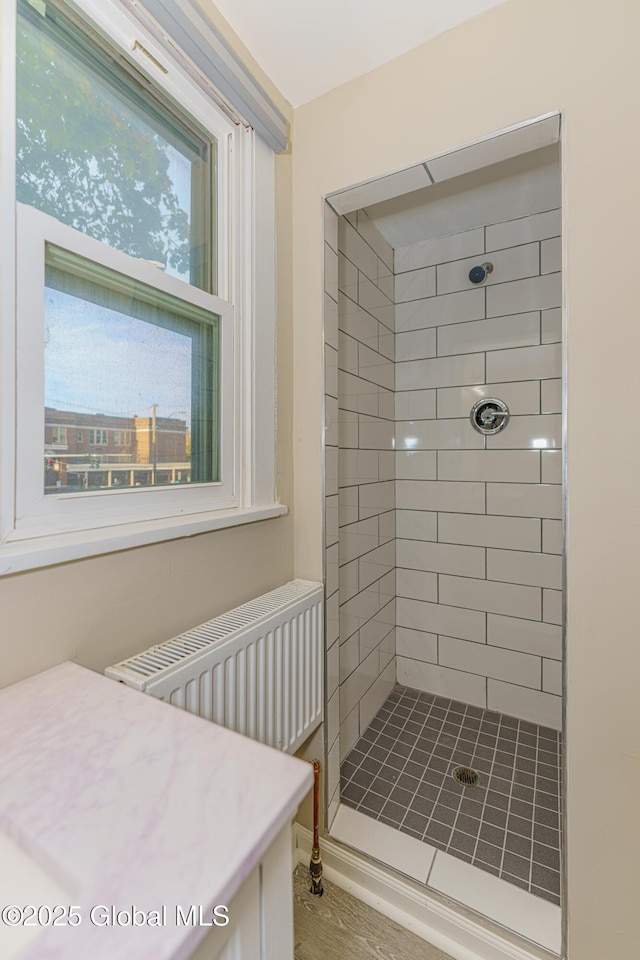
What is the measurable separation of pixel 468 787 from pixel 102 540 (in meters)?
1.57

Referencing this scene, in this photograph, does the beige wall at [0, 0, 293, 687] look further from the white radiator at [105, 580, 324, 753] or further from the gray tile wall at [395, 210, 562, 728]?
the gray tile wall at [395, 210, 562, 728]

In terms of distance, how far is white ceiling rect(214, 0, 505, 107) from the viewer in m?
1.06

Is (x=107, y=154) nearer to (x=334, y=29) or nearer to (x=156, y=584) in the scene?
(x=334, y=29)

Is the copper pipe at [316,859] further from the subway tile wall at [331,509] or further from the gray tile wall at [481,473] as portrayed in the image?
the gray tile wall at [481,473]

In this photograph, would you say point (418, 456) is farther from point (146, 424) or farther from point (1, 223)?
point (1, 223)

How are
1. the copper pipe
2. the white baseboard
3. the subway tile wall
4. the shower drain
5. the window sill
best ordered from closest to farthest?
the window sill, the white baseboard, the copper pipe, the subway tile wall, the shower drain

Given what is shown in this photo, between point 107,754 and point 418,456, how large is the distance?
1856mm

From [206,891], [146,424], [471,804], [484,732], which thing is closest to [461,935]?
[471,804]

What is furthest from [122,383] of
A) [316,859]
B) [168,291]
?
[316,859]

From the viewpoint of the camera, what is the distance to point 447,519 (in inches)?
81.8

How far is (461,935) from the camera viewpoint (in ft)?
3.56

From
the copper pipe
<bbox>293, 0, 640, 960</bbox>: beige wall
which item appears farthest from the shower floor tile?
<bbox>293, 0, 640, 960</bbox>: beige wall

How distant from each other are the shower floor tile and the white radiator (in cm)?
52

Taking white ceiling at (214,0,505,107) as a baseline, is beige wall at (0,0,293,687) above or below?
below
